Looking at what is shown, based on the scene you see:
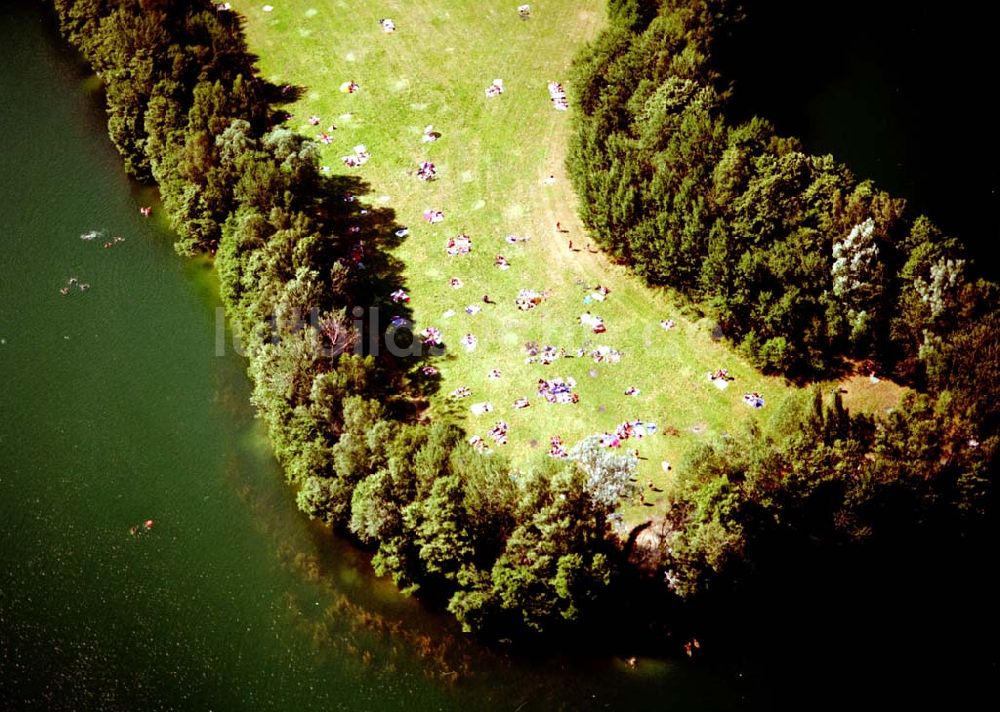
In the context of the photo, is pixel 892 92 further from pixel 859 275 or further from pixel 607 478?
pixel 607 478

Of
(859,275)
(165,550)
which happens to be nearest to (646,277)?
(859,275)

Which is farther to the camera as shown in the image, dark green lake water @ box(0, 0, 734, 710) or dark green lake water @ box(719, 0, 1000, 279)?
dark green lake water @ box(719, 0, 1000, 279)

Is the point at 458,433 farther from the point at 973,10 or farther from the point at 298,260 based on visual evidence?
the point at 973,10

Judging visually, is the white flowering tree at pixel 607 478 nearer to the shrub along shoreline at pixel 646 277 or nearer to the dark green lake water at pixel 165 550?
the shrub along shoreline at pixel 646 277

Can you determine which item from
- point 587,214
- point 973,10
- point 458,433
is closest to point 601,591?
point 458,433

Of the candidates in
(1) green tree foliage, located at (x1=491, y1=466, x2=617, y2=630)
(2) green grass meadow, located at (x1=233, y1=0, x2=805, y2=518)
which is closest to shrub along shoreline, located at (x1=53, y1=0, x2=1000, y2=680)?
(1) green tree foliage, located at (x1=491, y1=466, x2=617, y2=630)

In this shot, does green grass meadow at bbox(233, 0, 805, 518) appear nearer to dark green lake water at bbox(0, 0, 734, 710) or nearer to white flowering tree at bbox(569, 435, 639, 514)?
white flowering tree at bbox(569, 435, 639, 514)
